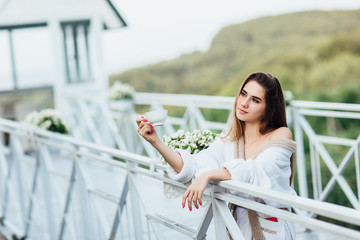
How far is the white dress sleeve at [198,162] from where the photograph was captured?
192 centimetres

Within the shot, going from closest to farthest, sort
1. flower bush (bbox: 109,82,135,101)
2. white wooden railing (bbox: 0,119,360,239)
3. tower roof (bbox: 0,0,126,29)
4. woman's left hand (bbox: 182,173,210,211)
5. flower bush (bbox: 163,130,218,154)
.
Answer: white wooden railing (bbox: 0,119,360,239)
woman's left hand (bbox: 182,173,210,211)
flower bush (bbox: 163,130,218,154)
flower bush (bbox: 109,82,135,101)
tower roof (bbox: 0,0,126,29)

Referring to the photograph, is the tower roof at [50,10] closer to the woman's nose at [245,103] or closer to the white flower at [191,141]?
the white flower at [191,141]

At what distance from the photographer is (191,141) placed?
212 cm

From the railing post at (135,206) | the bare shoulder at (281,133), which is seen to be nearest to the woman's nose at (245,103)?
the bare shoulder at (281,133)

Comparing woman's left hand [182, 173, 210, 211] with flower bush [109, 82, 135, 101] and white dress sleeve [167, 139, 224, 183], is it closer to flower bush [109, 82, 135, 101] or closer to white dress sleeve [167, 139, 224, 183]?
white dress sleeve [167, 139, 224, 183]

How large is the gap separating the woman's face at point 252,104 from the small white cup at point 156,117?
299mm

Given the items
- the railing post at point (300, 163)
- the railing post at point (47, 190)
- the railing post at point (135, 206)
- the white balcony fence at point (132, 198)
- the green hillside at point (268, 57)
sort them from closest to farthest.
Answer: the white balcony fence at point (132, 198), the railing post at point (135, 206), the railing post at point (47, 190), the railing post at point (300, 163), the green hillside at point (268, 57)

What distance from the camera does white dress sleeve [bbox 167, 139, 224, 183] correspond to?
1.92 metres

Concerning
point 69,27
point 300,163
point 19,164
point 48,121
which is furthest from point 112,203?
point 69,27

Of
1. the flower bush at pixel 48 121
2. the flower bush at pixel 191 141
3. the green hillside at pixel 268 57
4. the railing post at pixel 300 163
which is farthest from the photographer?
the green hillside at pixel 268 57

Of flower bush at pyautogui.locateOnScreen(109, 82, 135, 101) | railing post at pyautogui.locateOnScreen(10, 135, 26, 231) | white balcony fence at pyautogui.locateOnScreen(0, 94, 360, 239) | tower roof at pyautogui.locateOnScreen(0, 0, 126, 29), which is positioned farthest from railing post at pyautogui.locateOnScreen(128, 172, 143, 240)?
tower roof at pyautogui.locateOnScreen(0, 0, 126, 29)

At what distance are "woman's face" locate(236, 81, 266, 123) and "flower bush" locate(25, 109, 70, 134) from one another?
3.56 meters

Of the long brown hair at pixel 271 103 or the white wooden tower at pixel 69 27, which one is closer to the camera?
the long brown hair at pixel 271 103

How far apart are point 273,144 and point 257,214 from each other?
0.26 meters
